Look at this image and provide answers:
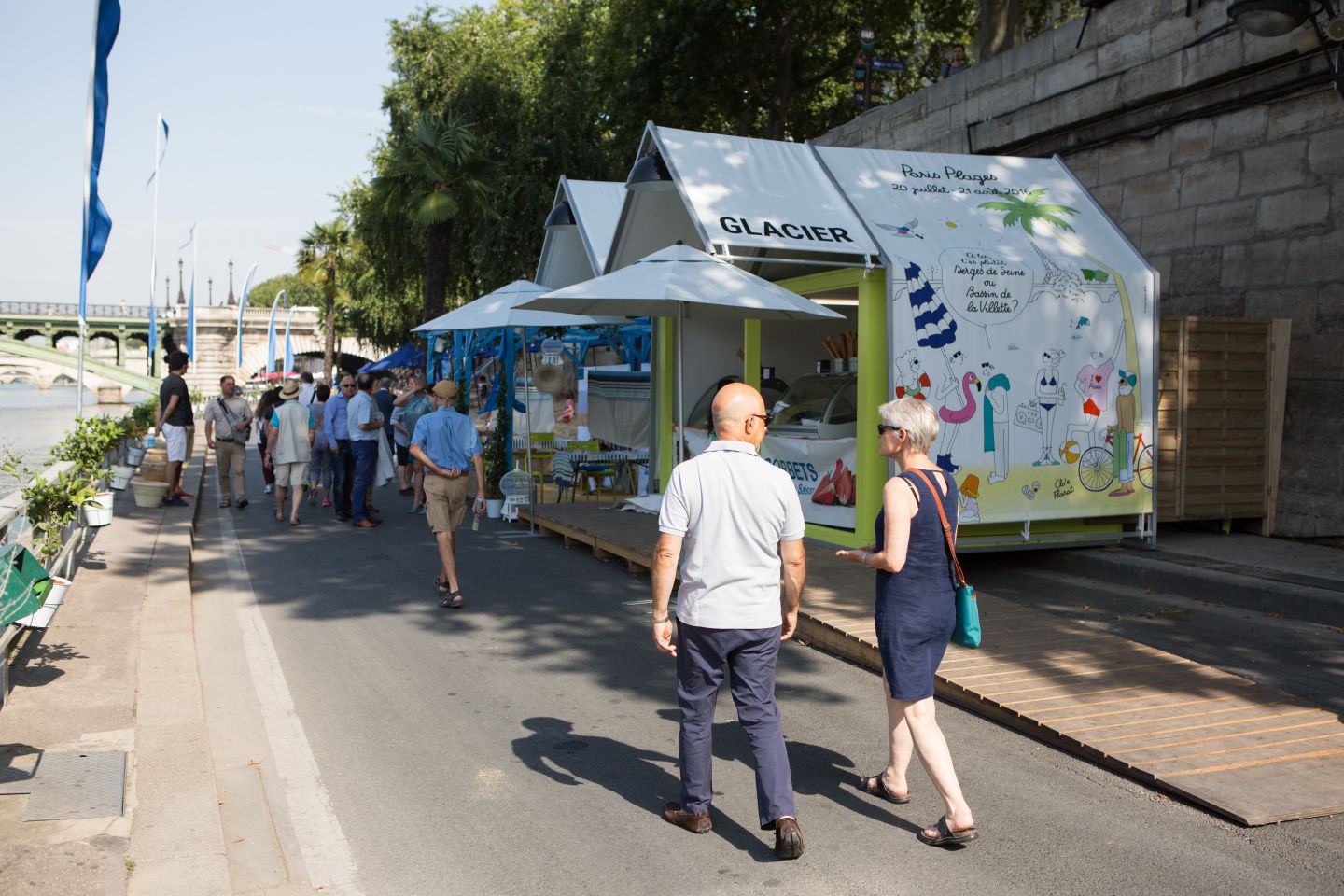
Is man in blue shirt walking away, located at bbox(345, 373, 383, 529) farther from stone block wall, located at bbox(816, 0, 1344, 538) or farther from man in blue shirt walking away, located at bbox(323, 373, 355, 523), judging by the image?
stone block wall, located at bbox(816, 0, 1344, 538)

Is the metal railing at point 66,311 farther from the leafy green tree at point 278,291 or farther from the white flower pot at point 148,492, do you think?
→ the white flower pot at point 148,492

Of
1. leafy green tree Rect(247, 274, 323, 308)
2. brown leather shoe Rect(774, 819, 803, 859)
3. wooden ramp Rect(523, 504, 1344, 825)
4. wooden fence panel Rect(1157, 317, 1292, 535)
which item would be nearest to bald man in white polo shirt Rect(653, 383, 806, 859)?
brown leather shoe Rect(774, 819, 803, 859)

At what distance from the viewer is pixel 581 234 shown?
49.6 feet

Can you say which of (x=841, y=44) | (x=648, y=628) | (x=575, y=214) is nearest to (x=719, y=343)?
(x=575, y=214)

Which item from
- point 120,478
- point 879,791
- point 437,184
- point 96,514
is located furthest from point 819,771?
point 437,184

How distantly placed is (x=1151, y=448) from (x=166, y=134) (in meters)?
22.3

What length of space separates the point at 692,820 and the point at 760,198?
273 inches

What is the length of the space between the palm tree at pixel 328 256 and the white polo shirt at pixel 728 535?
52.8m

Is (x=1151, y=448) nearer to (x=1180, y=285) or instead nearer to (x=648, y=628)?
(x=1180, y=285)

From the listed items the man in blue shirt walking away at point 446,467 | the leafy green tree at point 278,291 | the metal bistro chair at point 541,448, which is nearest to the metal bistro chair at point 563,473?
the metal bistro chair at point 541,448

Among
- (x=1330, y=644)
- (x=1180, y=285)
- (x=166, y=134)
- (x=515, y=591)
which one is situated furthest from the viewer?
(x=166, y=134)

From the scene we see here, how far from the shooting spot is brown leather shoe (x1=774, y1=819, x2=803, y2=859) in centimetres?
415

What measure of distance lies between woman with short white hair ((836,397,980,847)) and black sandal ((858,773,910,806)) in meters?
0.38

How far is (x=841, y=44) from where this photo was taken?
3117 centimetres
